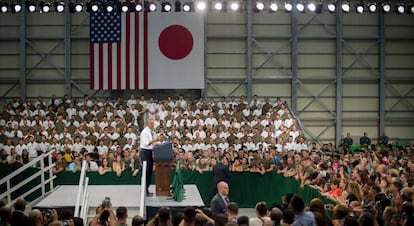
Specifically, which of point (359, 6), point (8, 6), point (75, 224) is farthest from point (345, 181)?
point (8, 6)

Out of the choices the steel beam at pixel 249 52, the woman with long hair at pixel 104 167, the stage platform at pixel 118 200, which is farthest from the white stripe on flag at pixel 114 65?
the stage platform at pixel 118 200

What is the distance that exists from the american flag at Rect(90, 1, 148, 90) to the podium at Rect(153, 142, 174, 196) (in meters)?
12.3

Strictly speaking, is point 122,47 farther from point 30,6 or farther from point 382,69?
point 382,69

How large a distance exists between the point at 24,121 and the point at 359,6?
13407 millimetres

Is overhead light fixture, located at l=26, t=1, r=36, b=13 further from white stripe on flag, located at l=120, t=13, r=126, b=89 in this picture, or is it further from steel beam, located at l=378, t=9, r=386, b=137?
steel beam, located at l=378, t=9, r=386, b=137

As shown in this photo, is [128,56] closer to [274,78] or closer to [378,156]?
[274,78]

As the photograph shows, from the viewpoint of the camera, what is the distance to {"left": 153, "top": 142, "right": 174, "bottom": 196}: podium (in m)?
15.5

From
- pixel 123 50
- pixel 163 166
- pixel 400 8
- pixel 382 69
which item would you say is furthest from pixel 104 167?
pixel 382 69

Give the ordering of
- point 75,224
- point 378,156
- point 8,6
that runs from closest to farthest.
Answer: point 75,224, point 378,156, point 8,6

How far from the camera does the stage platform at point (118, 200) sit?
14945 mm

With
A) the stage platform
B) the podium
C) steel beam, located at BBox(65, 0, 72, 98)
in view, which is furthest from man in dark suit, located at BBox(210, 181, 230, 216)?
steel beam, located at BBox(65, 0, 72, 98)

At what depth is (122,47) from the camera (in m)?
27.9

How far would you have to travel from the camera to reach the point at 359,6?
86.1ft

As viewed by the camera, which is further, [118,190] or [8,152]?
[8,152]
